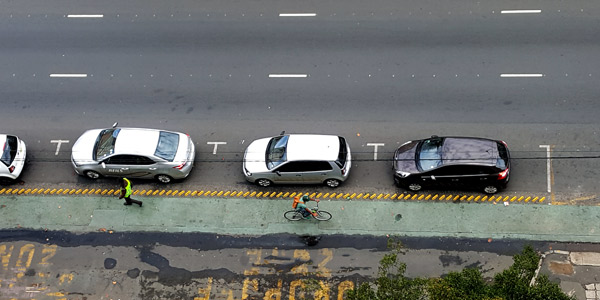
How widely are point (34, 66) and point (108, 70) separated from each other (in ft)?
10.3

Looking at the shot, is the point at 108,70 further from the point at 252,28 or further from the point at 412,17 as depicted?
the point at 412,17

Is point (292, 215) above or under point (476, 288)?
under

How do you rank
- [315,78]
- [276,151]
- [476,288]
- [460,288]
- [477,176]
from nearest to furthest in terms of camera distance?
1. [460,288]
2. [476,288]
3. [477,176]
4. [276,151]
5. [315,78]

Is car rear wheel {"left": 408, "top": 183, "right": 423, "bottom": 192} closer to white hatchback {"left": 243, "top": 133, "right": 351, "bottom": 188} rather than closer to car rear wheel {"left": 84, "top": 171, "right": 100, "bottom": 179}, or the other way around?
white hatchback {"left": 243, "top": 133, "right": 351, "bottom": 188}

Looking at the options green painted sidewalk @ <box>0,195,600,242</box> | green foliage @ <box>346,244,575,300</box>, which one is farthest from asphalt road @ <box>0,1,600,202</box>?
green foliage @ <box>346,244,575,300</box>

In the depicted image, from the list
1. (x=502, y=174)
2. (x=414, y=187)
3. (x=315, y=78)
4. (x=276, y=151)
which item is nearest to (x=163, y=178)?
(x=276, y=151)

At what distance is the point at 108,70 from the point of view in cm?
2347

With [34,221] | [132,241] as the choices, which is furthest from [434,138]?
[34,221]

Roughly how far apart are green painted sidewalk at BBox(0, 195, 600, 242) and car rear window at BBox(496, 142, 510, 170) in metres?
1.43

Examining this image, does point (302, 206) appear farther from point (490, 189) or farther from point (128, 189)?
point (490, 189)

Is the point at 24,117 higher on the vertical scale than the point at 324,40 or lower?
lower

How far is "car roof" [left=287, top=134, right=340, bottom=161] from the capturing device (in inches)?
783

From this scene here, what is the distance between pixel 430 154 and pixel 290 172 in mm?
4843

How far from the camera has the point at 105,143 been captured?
20938 mm
